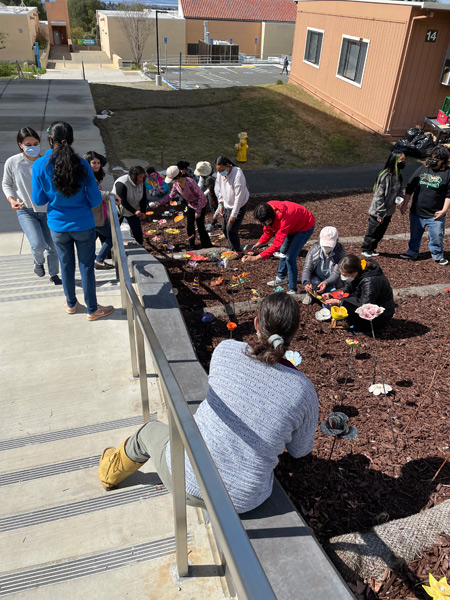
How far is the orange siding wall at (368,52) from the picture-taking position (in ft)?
44.5

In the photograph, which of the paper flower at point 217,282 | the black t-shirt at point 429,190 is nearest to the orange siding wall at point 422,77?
the black t-shirt at point 429,190

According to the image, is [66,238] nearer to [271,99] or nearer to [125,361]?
[125,361]

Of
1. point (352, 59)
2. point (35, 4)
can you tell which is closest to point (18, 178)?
point (352, 59)

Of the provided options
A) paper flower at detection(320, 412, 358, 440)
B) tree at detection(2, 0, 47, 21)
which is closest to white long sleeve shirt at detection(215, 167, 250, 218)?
paper flower at detection(320, 412, 358, 440)

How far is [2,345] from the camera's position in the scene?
400 cm

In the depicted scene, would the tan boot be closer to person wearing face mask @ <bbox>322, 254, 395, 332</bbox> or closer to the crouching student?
the crouching student

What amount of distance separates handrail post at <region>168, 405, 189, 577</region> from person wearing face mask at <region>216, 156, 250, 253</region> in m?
5.29

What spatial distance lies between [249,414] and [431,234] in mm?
6077

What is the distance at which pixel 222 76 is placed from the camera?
42906 mm

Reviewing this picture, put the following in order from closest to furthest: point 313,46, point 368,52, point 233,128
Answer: point 368,52, point 233,128, point 313,46

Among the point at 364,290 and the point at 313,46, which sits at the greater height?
the point at 313,46

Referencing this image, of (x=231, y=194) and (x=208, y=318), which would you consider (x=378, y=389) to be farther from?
(x=231, y=194)

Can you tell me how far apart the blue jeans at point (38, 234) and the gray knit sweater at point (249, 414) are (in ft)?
11.9

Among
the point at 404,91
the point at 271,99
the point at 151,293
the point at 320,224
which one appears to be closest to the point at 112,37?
the point at 271,99
